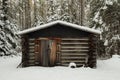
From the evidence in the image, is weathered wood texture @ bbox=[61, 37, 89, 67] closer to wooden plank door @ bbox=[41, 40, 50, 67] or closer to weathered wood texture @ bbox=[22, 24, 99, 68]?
weathered wood texture @ bbox=[22, 24, 99, 68]

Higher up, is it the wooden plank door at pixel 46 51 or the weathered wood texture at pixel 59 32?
the weathered wood texture at pixel 59 32

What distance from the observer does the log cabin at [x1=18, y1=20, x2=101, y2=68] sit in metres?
20.9

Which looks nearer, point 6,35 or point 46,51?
point 46,51

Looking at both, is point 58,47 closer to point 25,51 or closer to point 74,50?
point 74,50

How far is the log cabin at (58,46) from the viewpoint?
20906mm

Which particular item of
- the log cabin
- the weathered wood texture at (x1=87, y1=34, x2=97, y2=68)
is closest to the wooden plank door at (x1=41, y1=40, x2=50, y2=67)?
the log cabin

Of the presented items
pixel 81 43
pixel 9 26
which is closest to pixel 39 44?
pixel 81 43

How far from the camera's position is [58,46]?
21031 millimetres

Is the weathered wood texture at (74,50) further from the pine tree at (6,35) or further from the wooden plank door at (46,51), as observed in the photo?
the pine tree at (6,35)

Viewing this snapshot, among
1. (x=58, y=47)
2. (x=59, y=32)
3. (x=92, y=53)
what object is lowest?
(x=92, y=53)

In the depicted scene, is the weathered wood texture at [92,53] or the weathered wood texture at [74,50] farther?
the weathered wood texture at [74,50]

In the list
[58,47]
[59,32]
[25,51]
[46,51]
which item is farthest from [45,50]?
[59,32]

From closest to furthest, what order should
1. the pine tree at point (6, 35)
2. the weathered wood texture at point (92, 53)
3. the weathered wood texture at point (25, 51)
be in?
the weathered wood texture at point (92, 53) < the weathered wood texture at point (25, 51) < the pine tree at point (6, 35)

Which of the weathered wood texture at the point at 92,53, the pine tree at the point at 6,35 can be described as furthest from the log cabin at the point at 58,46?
the pine tree at the point at 6,35
